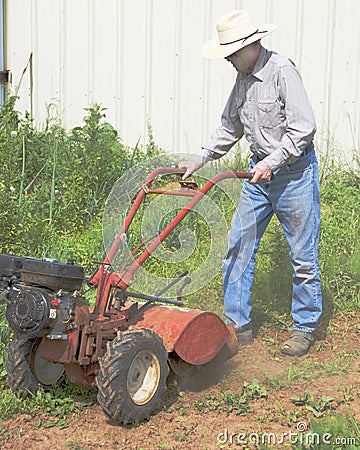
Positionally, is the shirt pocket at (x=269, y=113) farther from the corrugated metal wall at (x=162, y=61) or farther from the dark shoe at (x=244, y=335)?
the corrugated metal wall at (x=162, y=61)

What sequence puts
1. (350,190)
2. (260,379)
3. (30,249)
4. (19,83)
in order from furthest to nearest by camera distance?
1. (19,83)
2. (350,190)
3. (30,249)
4. (260,379)

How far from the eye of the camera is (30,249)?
5.45m

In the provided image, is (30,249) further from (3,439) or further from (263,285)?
(3,439)

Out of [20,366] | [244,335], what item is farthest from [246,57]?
[20,366]

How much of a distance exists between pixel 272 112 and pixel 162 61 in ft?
11.4

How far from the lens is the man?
440 cm

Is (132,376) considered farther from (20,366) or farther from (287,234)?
(287,234)

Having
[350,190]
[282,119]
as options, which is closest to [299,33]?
[350,190]

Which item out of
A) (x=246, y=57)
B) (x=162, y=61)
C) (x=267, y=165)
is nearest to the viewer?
(x=267, y=165)

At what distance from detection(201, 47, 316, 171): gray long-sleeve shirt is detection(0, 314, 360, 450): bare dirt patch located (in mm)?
1150

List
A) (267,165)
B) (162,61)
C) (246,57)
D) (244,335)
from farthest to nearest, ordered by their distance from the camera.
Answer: (162,61) < (244,335) < (246,57) < (267,165)

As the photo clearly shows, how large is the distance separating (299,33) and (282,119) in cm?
312

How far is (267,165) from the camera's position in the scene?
4.33 m

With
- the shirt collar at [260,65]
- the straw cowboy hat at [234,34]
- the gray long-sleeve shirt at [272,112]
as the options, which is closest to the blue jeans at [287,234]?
the gray long-sleeve shirt at [272,112]
